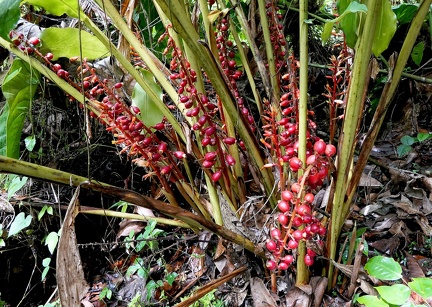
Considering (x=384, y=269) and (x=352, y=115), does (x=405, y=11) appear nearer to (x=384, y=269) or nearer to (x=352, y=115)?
(x=352, y=115)

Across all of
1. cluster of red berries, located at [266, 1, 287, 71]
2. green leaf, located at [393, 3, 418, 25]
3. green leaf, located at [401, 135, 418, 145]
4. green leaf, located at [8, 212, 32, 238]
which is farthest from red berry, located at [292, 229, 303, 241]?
green leaf, located at [393, 3, 418, 25]

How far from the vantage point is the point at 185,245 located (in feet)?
4.32

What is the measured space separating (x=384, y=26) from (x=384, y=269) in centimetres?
53

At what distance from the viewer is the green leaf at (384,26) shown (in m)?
0.78

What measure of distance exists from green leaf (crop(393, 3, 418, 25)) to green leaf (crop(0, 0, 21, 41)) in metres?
1.43

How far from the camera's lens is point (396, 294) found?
672 mm

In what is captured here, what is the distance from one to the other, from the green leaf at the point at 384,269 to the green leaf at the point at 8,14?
85 cm

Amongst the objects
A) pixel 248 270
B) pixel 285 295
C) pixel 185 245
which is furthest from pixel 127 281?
pixel 285 295

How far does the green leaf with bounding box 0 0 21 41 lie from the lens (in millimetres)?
655

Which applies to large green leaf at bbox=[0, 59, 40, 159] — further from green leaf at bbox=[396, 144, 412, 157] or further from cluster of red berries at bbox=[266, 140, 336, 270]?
green leaf at bbox=[396, 144, 412, 157]

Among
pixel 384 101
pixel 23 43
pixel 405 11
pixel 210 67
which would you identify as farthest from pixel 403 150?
pixel 23 43

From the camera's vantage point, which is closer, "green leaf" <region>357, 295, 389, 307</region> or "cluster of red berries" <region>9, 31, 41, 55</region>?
"green leaf" <region>357, 295, 389, 307</region>

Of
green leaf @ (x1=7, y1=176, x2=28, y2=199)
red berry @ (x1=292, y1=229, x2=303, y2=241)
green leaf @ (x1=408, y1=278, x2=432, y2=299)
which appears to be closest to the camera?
green leaf @ (x1=408, y1=278, x2=432, y2=299)

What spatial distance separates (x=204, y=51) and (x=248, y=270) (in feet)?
2.04
